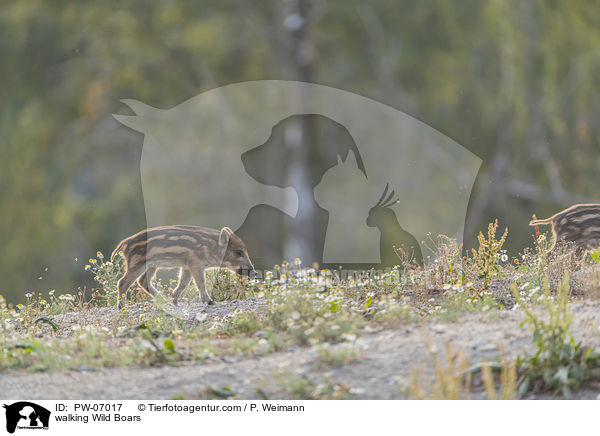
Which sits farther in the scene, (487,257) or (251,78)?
(251,78)

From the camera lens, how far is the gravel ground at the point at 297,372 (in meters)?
4.96

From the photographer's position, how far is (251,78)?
1506 cm

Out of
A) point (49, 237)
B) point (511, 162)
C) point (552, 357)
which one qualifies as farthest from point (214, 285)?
point (511, 162)

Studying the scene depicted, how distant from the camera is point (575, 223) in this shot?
8062 mm

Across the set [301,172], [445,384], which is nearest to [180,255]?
[445,384]

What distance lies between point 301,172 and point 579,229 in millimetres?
5895

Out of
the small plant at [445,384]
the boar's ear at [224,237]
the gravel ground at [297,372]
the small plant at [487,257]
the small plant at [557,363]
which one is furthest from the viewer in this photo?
the boar's ear at [224,237]

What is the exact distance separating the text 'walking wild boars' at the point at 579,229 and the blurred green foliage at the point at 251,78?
5.12 m

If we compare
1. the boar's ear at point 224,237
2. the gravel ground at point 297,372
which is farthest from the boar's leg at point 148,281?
the gravel ground at point 297,372

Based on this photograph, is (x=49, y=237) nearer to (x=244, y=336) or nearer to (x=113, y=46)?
(x=113, y=46)
